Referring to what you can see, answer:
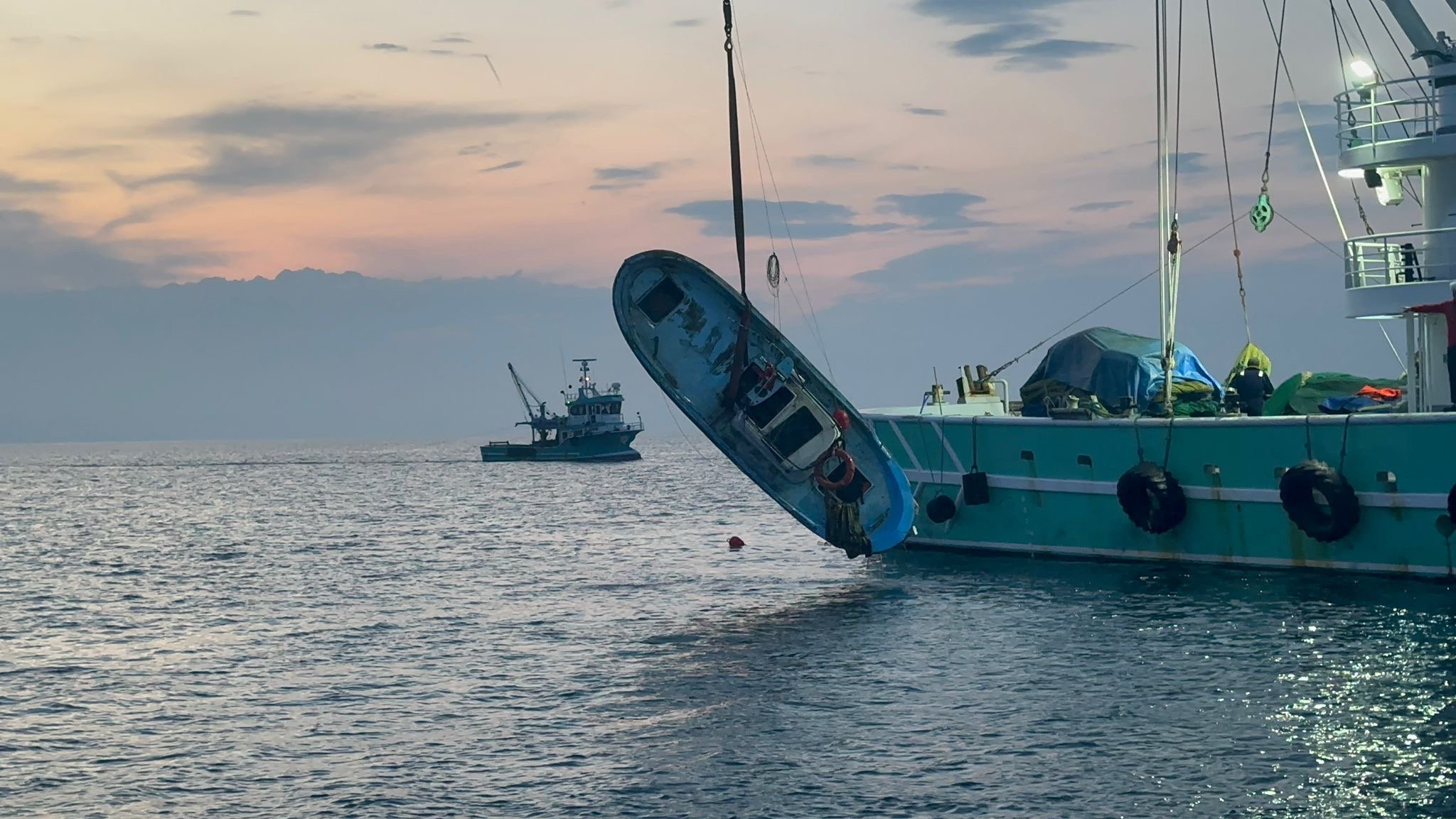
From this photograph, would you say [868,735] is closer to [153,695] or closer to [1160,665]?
[1160,665]

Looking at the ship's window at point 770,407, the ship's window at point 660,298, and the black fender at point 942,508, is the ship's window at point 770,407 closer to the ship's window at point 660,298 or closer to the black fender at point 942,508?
the ship's window at point 660,298

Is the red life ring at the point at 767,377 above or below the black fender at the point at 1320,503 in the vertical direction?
above

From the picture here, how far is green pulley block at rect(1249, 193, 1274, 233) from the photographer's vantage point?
118 feet

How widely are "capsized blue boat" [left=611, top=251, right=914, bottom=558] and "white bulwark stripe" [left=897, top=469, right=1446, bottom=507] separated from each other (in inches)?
121

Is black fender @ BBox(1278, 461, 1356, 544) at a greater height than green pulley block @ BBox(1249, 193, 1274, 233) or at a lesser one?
lesser

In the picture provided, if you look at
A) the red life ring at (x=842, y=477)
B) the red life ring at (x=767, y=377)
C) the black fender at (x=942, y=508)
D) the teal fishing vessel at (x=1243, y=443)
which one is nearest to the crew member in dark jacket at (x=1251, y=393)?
the teal fishing vessel at (x=1243, y=443)

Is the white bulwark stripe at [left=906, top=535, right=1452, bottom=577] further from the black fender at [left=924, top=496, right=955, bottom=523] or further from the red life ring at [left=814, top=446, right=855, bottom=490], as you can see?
the red life ring at [left=814, top=446, right=855, bottom=490]

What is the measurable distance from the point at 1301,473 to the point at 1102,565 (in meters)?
6.84

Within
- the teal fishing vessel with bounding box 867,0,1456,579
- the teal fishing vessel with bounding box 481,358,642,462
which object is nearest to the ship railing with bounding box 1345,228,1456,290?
the teal fishing vessel with bounding box 867,0,1456,579

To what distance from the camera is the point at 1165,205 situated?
113ft

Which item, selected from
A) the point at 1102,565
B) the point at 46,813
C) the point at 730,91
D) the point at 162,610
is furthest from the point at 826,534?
the point at 46,813

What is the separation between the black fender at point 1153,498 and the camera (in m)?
31.6

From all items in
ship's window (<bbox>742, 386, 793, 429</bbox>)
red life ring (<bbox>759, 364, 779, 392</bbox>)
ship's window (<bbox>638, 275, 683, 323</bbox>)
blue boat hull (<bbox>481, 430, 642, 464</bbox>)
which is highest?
ship's window (<bbox>638, 275, 683, 323</bbox>)

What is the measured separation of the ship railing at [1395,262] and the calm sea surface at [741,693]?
7225 millimetres
